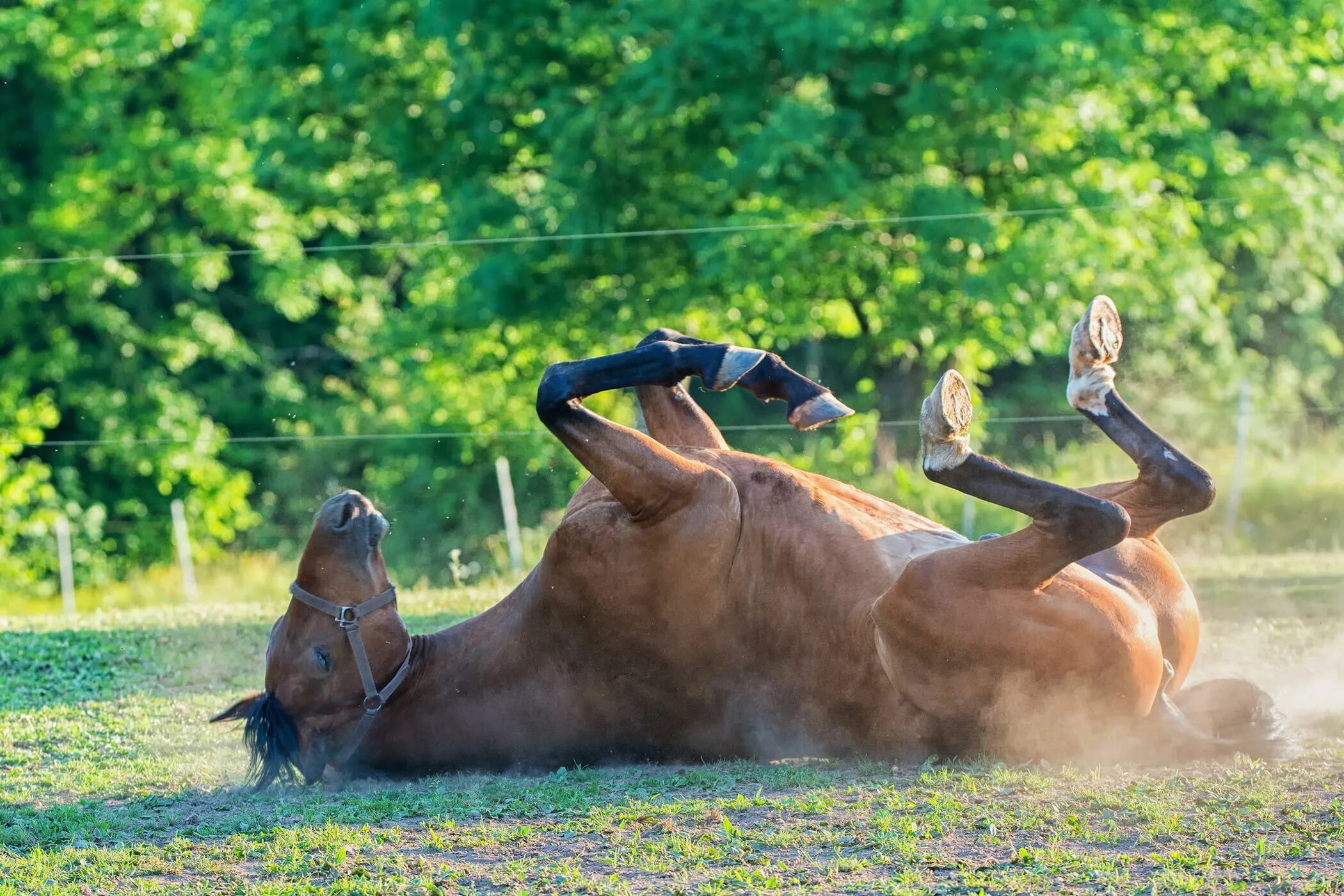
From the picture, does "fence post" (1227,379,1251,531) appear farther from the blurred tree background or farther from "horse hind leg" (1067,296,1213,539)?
"horse hind leg" (1067,296,1213,539)

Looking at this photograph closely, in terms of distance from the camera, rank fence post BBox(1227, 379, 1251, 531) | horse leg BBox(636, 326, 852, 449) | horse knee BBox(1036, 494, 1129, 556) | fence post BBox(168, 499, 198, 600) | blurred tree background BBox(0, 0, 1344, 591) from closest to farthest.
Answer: horse knee BBox(1036, 494, 1129, 556) < horse leg BBox(636, 326, 852, 449) < blurred tree background BBox(0, 0, 1344, 591) < fence post BBox(1227, 379, 1251, 531) < fence post BBox(168, 499, 198, 600)

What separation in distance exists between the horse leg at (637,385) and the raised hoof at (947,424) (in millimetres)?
454

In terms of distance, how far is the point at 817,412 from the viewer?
5.25m

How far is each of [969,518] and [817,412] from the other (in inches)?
411

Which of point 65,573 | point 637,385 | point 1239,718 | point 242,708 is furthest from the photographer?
point 65,573

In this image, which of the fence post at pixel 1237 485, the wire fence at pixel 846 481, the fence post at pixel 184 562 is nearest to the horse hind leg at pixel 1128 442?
the wire fence at pixel 846 481

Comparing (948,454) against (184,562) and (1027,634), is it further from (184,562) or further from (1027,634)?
(184,562)

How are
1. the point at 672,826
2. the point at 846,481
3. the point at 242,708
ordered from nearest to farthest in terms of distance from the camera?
the point at 672,826
the point at 242,708
the point at 846,481

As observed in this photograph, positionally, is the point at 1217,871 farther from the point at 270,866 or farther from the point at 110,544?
the point at 110,544

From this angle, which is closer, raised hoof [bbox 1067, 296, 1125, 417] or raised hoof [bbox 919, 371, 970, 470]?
raised hoof [bbox 919, 371, 970, 470]

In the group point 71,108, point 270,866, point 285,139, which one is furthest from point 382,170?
point 270,866

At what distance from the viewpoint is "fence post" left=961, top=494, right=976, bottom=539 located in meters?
15.3

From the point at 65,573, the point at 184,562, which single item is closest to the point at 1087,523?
the point at 184,562

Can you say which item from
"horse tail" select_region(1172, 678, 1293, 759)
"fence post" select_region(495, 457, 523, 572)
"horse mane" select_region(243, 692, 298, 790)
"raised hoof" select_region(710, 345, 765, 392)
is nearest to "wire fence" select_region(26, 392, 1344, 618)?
"fence post" select_region(495, 457, 523, 572)
